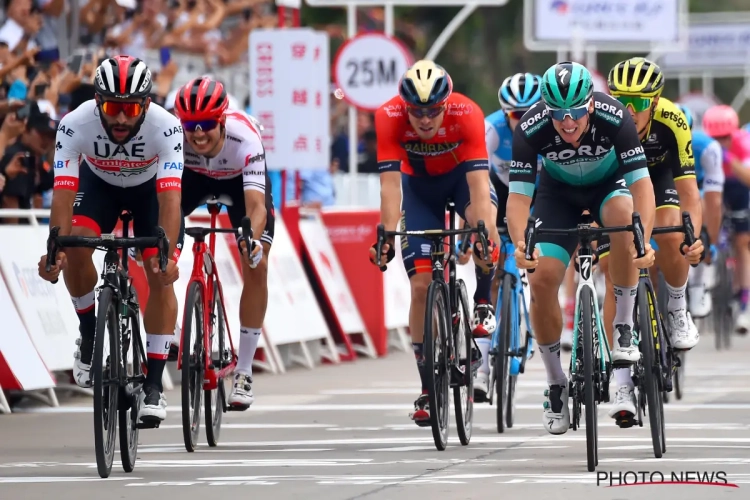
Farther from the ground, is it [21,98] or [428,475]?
[21,98]

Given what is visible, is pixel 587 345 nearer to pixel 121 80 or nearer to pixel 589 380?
pixel 589 380

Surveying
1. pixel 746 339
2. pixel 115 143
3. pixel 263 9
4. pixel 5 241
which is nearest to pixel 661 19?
pixel 263 9

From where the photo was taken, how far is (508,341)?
11992 millimetres

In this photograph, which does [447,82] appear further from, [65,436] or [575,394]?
[65,436]

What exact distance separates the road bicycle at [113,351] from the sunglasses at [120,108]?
2.33 feet

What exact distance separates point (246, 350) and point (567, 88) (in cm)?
303

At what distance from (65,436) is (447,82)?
3.36 metres

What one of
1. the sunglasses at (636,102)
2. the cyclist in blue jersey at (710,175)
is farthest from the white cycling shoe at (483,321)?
the cyclist in blue jersey at (710,175)

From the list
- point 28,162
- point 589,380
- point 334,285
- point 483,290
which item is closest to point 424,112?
point 483,290

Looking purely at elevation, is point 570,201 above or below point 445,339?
above

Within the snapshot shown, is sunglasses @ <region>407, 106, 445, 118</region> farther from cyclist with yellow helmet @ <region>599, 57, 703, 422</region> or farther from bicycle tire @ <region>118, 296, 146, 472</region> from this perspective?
bicycle tire @ <region>118, 296, 146, 472</region>

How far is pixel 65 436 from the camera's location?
11430mm

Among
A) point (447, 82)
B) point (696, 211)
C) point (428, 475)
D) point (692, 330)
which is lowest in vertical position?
point (428, 475)

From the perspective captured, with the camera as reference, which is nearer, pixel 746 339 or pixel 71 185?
pixel 71 185
